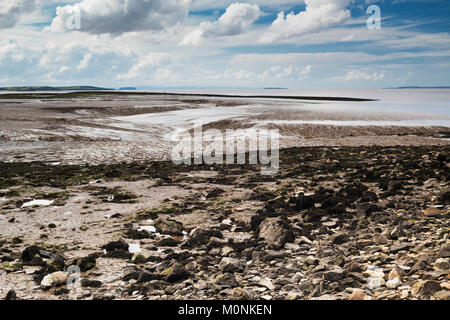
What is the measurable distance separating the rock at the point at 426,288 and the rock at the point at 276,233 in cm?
348

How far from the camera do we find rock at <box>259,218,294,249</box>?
893cm

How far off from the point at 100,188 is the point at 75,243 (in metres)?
7.11

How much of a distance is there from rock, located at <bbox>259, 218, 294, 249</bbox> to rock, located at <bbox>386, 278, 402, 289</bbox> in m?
2.96

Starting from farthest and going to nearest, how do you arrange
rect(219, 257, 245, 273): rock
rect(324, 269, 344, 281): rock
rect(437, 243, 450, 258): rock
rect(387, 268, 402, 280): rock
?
rect(219, 257, 245, 273): rock, rect(437, 243, 450, 258): rock, rect(324, 269, 344, 281): rock, rect(387, 268, 402, 280): rock

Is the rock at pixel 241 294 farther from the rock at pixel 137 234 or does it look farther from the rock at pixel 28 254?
the rock at pixel 28 254

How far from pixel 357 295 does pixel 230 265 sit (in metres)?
2.74

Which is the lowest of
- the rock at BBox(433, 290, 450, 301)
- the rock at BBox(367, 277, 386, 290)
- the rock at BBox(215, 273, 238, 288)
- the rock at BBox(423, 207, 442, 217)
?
the rock at BBox(215, 273, 238, 288)

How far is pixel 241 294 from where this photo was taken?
6371 mm

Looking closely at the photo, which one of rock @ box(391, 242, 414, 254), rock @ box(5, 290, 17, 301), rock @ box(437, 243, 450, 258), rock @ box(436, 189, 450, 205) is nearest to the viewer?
rock @ box(5, 290, 17, 301)

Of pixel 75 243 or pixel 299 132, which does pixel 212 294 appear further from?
pixel 299 132

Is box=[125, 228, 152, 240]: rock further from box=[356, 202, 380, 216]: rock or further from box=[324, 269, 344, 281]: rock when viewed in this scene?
box=[356, 202, 380, 216]: rock

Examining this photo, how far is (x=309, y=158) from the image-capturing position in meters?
23.0

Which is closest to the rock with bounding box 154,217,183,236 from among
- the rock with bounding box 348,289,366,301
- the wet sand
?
the rock with bounding box 348,289,366,301
